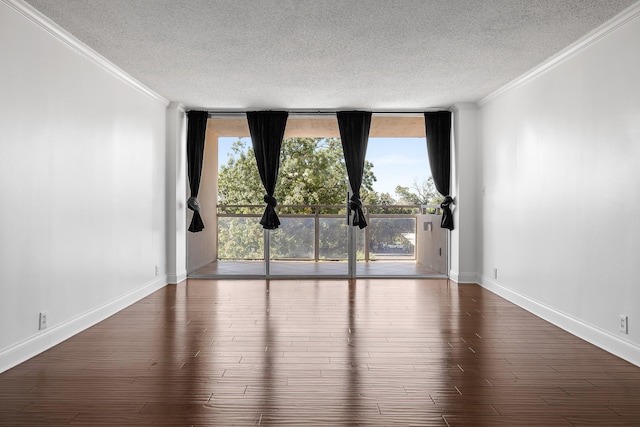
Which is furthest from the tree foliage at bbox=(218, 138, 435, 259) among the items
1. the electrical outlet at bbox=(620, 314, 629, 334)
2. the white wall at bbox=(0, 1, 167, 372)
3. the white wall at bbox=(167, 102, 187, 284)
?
the electrical outlet at bbox=(620, 314, 629, 334)

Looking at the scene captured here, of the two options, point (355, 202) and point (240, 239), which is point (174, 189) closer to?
point (240, 239)

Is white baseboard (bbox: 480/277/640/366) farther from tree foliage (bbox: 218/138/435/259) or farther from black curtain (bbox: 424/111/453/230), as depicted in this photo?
tree foliage (bbox: 218/138/435/259)

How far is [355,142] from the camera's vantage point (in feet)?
22.6

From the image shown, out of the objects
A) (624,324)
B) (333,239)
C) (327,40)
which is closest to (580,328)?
(624,324)

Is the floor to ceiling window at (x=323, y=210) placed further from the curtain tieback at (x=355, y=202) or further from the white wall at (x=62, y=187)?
the white wall at (x=62, y=187)

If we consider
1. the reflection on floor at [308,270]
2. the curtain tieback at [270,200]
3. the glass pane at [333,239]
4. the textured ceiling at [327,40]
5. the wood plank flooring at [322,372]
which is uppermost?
the textured ceiling at [327,40]

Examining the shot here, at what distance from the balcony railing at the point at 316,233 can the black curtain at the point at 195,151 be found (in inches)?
20.6

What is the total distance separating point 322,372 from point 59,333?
229 cm

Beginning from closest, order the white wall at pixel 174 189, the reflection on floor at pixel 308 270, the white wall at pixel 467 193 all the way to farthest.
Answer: the white wall at pixel 174 189 → the white wall at pixel 467 193 → the reflection on floor at pixel 308 270

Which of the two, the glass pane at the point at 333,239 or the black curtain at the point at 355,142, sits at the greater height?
the black curtain at the point at 355,142

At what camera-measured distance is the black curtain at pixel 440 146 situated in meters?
6.93

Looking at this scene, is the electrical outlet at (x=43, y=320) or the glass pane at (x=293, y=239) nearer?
the electrical outlet at (x=43, y=320)

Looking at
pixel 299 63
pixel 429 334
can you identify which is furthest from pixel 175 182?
pixel 429 334

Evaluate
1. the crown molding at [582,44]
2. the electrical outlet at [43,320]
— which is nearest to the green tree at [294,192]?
the crown molding at [582,44]
